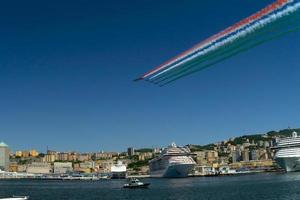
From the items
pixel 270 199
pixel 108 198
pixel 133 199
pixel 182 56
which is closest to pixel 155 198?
pixel 133 199

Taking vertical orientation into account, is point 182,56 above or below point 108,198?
above

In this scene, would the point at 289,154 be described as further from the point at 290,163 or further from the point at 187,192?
the point at 187,192

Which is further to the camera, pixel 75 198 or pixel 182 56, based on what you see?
pixel 75 198

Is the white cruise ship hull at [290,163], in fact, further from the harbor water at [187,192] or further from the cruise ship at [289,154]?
the harbor water at [187,192]

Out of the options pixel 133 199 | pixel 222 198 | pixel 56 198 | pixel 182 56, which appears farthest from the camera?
pixel 56 198

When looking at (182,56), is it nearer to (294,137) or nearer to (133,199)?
(133,199)

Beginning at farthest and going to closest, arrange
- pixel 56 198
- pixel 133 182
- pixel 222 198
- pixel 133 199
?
pixel 133 182 → pixel 56 198 → pixel 133 199 → pixel 222 198

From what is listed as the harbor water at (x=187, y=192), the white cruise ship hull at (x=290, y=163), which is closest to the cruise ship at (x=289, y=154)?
the white cruise ship hull at (x=290, y=163)

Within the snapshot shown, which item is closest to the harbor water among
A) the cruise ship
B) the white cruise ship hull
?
the white cruise ship hull

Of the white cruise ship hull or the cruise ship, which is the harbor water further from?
the cruise ship
